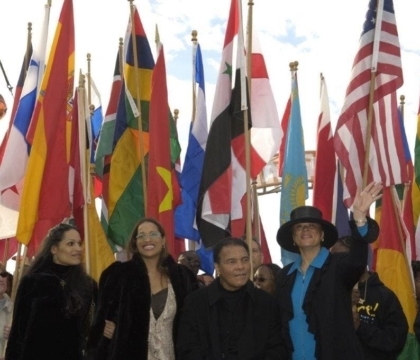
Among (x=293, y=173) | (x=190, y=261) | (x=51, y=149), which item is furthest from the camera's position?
(x=293, y=173)

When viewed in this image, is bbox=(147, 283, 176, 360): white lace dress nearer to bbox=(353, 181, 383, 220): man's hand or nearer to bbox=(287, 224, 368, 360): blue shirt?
bbox=(287, 224, 368, 360): blue shirt

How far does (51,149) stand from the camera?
9.84 meters

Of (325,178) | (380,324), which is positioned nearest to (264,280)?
(380,324)

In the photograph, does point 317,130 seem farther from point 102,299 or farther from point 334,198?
point 102,299

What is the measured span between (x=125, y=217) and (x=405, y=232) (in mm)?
3414

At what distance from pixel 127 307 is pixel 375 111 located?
431 centimetres

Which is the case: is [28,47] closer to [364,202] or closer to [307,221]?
[307,221]

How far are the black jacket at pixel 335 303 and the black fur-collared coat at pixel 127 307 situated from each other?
939 mm

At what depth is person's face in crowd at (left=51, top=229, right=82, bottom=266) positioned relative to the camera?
22.1 ft

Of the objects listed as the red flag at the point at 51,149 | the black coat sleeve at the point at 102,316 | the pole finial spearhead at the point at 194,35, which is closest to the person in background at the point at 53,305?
the black coat sleeve at the point at 102,316

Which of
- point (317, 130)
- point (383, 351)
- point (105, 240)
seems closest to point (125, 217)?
point (105, 240)

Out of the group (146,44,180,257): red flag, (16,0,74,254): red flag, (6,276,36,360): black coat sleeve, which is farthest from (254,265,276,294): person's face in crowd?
(16,0,74,254): red flag

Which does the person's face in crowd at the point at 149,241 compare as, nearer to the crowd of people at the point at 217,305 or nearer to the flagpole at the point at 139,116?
the crowd of people at the point at 217,305

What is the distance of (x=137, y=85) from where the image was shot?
10.5 meters
